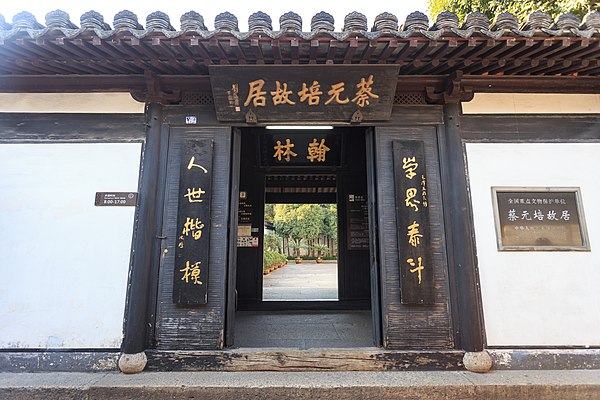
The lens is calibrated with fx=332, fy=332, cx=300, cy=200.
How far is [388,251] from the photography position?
347 cm

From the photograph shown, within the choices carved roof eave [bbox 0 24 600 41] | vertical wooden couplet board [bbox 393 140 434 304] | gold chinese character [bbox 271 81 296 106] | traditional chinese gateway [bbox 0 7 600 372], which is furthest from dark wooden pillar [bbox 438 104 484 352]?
gold chinese character [bbox 271 81 296 106]

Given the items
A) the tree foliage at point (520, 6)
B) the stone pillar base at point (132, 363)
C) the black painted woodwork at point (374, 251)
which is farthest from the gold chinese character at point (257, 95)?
the tree foliage at point (520, 6)

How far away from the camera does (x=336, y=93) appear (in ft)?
11.5

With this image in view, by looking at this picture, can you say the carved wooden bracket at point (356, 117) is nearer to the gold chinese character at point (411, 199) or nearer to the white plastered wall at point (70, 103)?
the gold chinese character at point (411, 199)

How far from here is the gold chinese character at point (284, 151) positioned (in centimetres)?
629

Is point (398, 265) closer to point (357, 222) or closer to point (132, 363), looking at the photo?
point (132, 363)

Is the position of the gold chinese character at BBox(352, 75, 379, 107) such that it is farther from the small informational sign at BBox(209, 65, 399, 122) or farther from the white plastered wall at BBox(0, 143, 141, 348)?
the white plastered wall at BBox(0, 143, 141, 348)

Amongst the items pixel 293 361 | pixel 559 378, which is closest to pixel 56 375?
pixel 293 361

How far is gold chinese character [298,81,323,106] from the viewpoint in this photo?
3477 millimetres

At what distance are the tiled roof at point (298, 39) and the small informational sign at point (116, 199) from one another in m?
1.35

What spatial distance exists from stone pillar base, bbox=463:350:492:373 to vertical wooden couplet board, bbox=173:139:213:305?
2.63 metres

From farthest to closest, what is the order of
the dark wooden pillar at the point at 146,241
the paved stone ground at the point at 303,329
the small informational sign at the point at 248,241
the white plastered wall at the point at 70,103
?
1. the small informational sign at the point at 248,241
2. the paved stone ground at the point at 303,329
3. the white plastered wall at the point at 70,103
4. the dark wooden pillar at the point at 146,241

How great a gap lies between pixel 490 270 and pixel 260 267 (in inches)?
163

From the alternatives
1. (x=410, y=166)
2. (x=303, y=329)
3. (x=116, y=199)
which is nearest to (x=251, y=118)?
(x=116, y=199)
